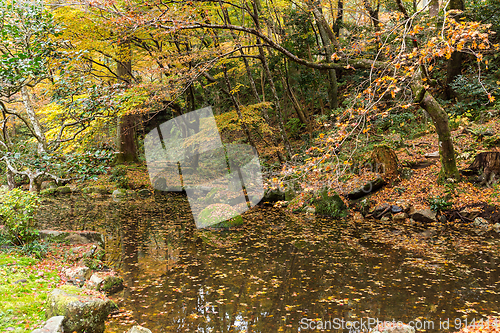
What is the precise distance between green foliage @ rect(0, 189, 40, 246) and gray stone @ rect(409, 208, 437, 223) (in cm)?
928

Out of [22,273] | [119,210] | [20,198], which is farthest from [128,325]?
[119,210]

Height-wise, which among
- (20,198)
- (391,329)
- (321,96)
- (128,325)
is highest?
(321,96)

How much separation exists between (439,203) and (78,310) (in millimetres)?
8868

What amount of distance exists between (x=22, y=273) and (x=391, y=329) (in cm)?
543

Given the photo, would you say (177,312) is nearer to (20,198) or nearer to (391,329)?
(391,329)

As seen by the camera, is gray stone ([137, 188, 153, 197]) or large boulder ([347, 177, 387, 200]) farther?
gray stone ([137, 188, 153, 197])

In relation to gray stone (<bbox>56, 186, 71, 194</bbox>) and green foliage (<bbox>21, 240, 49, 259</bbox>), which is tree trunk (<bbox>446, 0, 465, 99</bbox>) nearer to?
green foliage (<bbox>21, 240, 49, 259</bbox>)

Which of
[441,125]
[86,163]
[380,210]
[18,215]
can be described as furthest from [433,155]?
[18,215]

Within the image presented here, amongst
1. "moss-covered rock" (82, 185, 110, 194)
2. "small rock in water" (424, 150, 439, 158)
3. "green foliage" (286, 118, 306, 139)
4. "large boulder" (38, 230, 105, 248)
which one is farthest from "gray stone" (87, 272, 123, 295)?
"green foliage" (286, 118, 306, 139)

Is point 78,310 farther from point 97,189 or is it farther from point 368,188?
point 97,189

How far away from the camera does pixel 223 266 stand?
20.6 ft

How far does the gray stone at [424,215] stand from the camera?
27.5 feet

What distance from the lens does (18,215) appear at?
5.42 meters

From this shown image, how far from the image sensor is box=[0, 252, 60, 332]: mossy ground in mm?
3561
